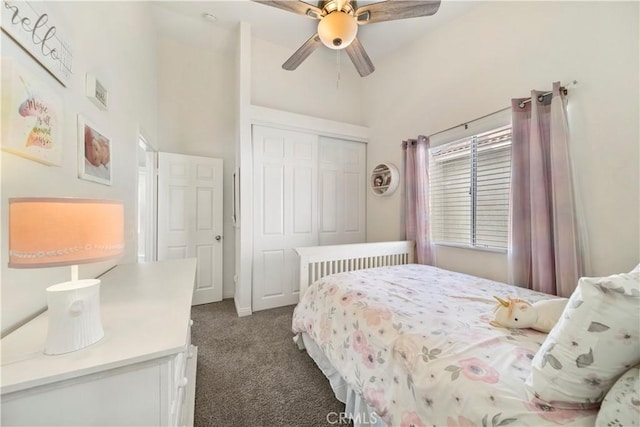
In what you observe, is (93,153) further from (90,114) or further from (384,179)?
(384,179)

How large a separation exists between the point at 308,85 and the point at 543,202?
2908 millimetres

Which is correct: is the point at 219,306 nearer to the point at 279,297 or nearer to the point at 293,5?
the point at 279,297

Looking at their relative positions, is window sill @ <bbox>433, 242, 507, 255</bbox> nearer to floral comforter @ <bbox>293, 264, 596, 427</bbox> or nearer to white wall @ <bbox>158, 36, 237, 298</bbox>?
floral comforter @ <bbox>293, 264, 596, 427</bbox>

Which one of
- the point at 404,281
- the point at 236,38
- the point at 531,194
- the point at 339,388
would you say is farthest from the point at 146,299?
the point at 236,38

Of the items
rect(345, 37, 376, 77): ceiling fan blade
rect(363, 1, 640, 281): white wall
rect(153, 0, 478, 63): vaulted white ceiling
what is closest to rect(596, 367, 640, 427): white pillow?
rect(363, 1, 640, 281): white wall

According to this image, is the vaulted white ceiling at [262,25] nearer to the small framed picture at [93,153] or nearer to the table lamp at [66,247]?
the small framed picture at [93,153]

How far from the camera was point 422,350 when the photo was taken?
974 mm

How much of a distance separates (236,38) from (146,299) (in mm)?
3182

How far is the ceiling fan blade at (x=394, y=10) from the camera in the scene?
154 centimetres

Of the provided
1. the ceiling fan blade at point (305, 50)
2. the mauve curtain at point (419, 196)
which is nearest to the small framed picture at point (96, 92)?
the ceiling fan blade at point (305, 50)

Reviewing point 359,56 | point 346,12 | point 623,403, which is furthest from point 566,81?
point 623,403

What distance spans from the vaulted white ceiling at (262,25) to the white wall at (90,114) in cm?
32

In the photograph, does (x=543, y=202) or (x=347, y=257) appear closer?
(x=543, y=202)

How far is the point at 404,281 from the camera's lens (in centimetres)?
179
